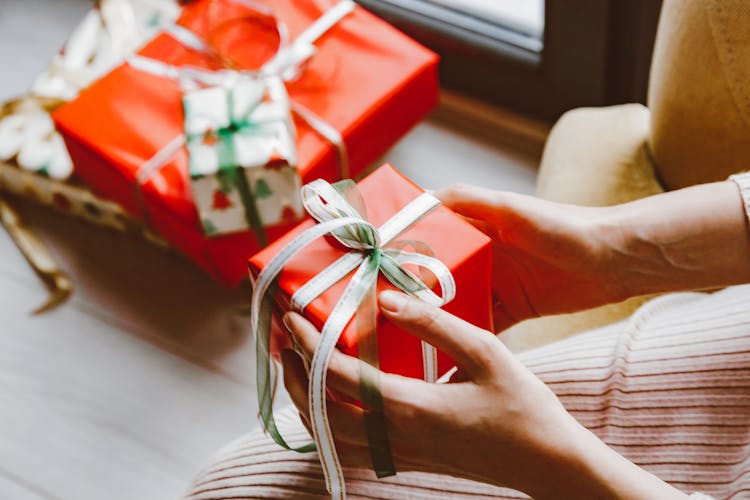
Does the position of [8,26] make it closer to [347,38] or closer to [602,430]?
[347,38]

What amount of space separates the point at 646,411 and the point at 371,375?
0.25 metres

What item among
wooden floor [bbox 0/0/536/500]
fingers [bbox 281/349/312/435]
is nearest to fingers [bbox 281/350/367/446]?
fingers [bbox 281/349/312/435]

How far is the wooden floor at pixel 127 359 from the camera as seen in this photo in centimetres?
119

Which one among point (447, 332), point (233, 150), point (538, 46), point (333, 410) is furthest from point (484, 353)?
point (538, 46)

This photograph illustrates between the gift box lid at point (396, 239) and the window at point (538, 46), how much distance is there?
64 cm

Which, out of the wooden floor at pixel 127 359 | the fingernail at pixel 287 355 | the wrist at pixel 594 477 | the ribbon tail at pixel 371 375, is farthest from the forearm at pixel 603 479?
the wooden floor at pixel 127 359

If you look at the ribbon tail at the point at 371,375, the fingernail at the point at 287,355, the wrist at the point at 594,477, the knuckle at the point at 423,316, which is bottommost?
the wrist at the point at 594,477

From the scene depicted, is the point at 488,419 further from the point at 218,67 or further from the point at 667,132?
the point at 218,67

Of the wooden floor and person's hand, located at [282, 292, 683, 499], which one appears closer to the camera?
person's hand, located at [282, 292, 683, 499]

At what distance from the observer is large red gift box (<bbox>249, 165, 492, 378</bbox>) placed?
2.15ft

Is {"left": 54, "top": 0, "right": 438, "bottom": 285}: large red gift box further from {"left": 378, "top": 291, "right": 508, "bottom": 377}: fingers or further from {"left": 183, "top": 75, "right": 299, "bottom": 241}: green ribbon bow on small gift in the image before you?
{"left": 378, "top": 291, "right": 508, "bottom": 377}: fingers

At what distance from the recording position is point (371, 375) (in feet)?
2.03

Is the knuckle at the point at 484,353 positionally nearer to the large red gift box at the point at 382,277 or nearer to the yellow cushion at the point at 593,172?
the large red gift box at the point at 382,277

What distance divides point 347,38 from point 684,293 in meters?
0.63
